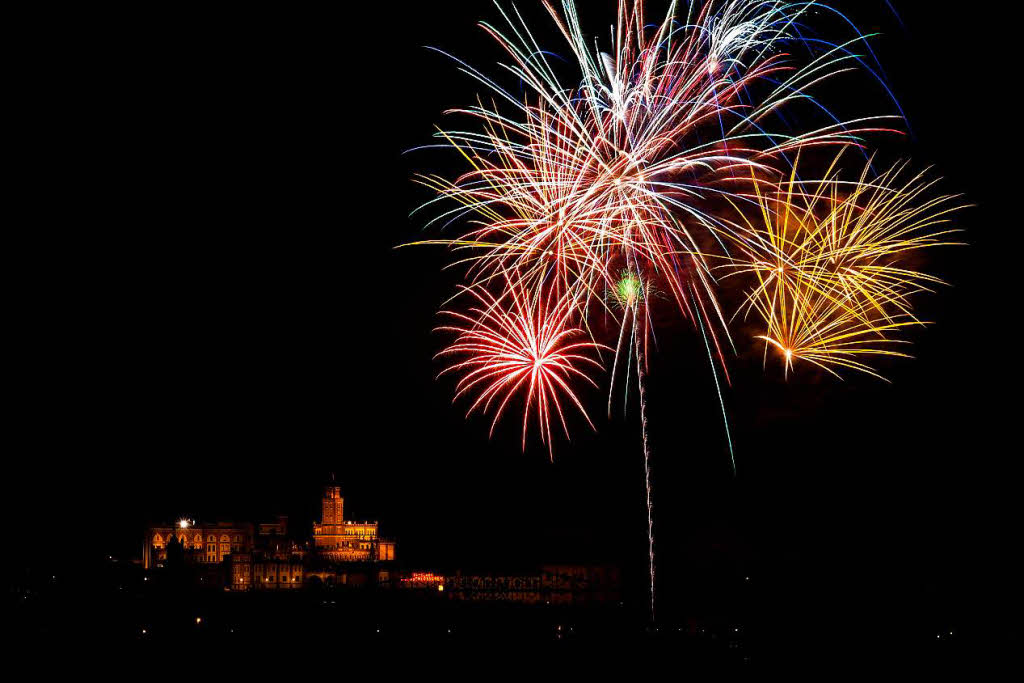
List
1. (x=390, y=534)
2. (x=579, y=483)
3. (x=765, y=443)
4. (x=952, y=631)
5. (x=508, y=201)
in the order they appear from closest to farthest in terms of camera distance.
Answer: (x=508, y=201)
(x=952, y=631)
(x=765, y=443)
(x=579, y=483)
(x=390, y=534)

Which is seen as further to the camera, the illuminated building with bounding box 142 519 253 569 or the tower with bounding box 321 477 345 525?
the tower with bounding box 321 477 345 525

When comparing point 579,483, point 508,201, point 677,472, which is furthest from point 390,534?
point 508,201

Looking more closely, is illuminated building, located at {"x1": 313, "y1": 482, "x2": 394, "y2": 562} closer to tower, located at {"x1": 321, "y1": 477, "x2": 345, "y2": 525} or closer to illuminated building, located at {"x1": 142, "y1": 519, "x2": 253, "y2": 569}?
tower, located at {"x1": 321, "y1": 477, "x2": 345, "y2": 525}

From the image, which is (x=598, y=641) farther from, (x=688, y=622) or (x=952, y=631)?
(x=952, y=631)

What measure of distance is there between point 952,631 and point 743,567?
10.5 m

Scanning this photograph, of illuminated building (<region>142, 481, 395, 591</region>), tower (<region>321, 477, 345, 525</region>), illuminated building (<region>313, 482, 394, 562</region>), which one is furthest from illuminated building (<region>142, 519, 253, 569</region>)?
tower (<region>321, 477, 345, 525</region>)

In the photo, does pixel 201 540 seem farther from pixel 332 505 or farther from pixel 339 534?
pixel 339 534

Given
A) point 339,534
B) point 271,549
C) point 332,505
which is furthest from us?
point 339,534

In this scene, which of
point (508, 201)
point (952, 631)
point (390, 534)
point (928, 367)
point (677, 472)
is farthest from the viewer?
point (390, 534)

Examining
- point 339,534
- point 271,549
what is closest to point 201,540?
point 271,549

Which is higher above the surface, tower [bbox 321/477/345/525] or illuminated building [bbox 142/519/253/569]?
tower [bbox 321/477/345/525]

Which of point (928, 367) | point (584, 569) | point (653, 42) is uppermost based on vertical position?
point (653, 42)

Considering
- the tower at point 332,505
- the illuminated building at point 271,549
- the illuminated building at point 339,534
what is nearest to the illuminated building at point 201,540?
the illuminated building at point 271,549

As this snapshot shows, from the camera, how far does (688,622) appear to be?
2509 cm
